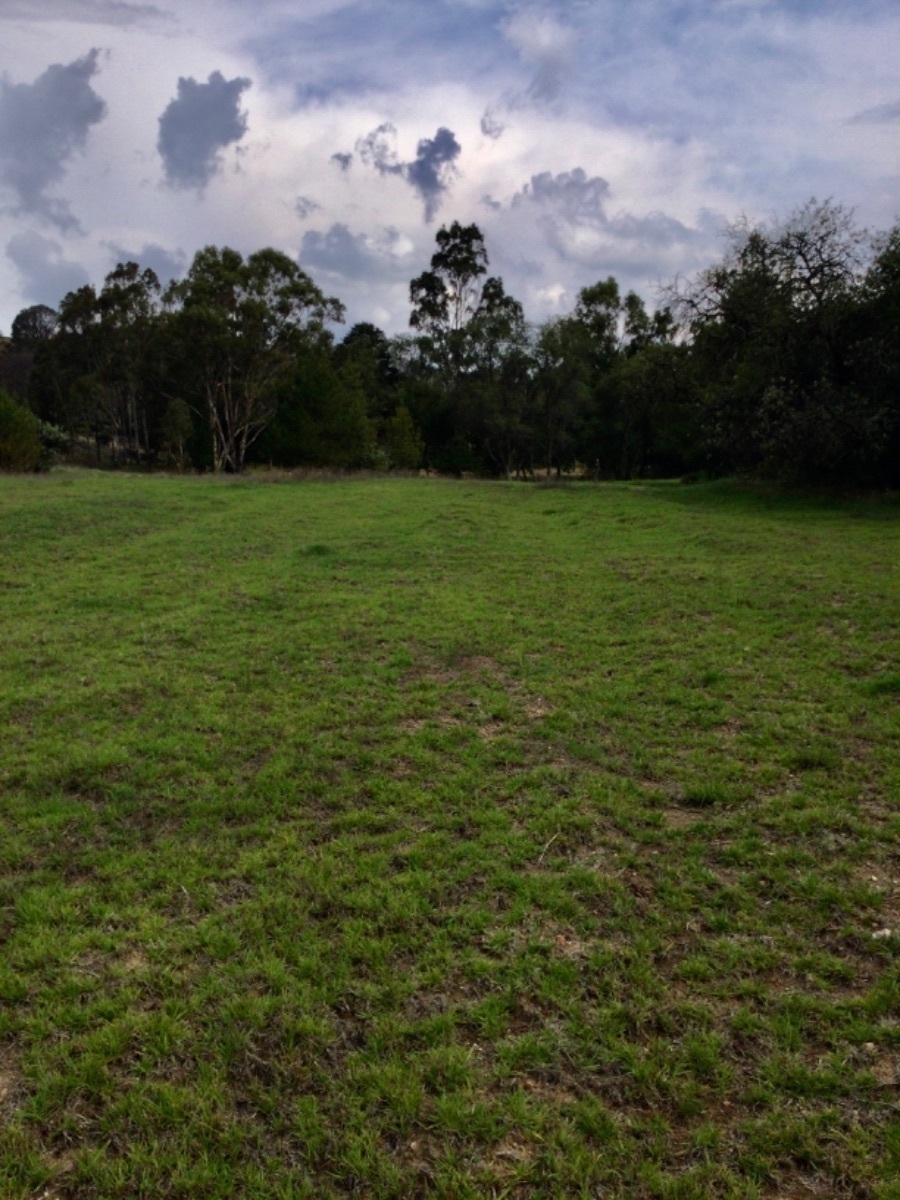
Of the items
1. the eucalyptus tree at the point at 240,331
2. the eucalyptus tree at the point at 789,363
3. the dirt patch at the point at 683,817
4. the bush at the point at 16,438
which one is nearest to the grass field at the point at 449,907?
the dirt patch at the point at 683,817

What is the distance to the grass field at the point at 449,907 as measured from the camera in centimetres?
289

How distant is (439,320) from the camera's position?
206 ft

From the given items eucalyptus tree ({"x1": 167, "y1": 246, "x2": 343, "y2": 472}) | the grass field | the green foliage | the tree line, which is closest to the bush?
the tree line

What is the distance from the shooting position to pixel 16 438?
31703 mm

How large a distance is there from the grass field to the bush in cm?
2644

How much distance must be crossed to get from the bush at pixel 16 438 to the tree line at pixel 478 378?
98 millimetres

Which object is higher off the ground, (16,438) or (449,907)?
(16,438)

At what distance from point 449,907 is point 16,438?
35313 mm

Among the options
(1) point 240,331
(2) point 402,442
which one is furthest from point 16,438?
(2) point 402,442

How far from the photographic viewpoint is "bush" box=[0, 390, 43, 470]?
3133 centimetres

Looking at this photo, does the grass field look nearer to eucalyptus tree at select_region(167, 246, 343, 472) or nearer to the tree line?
the tree line

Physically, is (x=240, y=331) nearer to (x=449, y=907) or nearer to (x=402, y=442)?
(x=402, y=442)

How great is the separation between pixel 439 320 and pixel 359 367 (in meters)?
10.7

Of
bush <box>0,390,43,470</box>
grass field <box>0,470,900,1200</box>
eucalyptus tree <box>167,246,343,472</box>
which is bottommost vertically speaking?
grass field <box>0,470,900,1200</box>
